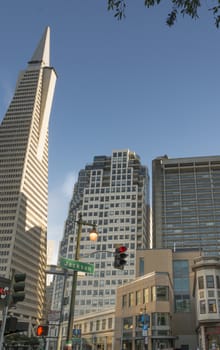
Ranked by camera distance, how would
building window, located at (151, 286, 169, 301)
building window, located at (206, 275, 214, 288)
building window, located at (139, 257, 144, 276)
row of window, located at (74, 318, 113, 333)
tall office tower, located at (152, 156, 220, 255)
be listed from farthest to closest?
tall office tower, located at (152, 156, 220, 255), building window, located at (139, 257, 144, 276), row of window, located at (74, 318, 113, 333), building window, located at (151, 286, 169, 301), building window, located at (206, 275, 214, 288)

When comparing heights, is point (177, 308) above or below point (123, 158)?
below

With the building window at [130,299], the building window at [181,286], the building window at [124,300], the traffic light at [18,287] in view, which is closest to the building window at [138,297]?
the building window at [130,299]

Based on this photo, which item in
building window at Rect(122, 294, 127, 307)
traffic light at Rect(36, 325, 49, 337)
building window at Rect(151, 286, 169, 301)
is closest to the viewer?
traffic light at Rect(36, 325, 49, 337)

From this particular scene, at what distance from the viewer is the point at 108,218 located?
164875 millimetres

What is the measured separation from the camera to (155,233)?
170500 mm

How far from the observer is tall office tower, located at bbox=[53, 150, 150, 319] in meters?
143

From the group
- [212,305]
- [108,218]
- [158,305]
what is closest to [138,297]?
[158,305]

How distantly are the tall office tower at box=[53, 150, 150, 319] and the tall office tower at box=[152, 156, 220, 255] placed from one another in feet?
25.4

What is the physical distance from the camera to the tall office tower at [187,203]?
167250 millimetres

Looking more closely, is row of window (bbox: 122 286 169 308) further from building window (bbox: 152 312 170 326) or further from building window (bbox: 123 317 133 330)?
building window (bbox: 123 317 133 330)

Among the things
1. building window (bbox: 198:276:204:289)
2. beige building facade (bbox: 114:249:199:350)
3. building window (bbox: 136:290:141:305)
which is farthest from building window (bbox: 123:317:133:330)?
building window (bbox: 198:276:204:289)

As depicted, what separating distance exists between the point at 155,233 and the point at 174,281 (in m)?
89.9

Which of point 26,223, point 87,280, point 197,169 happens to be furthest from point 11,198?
point 197,169

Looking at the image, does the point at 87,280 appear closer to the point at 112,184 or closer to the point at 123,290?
the point at 112,184
